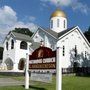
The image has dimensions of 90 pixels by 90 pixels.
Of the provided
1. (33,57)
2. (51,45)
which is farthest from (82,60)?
(33,57)

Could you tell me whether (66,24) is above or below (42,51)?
above

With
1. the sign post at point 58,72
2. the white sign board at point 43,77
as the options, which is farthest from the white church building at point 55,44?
the sign post at point 58,72

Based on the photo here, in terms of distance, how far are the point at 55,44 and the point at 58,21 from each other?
9.78 m

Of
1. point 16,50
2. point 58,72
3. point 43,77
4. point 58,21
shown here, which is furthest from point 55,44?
point 58,72

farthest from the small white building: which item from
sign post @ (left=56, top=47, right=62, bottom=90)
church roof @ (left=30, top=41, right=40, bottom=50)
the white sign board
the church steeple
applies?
sign post @ (left=56, top=47, right=62, bottom=90)

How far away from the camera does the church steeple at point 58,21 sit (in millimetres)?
62375

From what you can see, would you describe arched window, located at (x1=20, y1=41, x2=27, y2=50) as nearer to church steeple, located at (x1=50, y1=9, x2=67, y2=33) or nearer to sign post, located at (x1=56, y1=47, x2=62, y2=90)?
church steeple, located at (x1=50, y1=9, x2=67, y2=33)

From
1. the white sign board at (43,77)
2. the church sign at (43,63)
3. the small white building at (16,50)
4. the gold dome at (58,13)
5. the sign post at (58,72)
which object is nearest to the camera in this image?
the sign post at (58,72)

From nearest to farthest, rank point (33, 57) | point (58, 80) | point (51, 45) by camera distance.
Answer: point (58, 80) → point (33, 57) → point (51, 45)

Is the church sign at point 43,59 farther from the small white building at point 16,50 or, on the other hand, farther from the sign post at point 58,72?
the small white building at point 16,50

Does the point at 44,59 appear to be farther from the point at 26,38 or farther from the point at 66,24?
the point at 66,24

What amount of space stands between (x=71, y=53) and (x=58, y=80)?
43.3m

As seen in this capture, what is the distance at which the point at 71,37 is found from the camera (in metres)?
57.2

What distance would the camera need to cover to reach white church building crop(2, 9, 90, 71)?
181 ft
